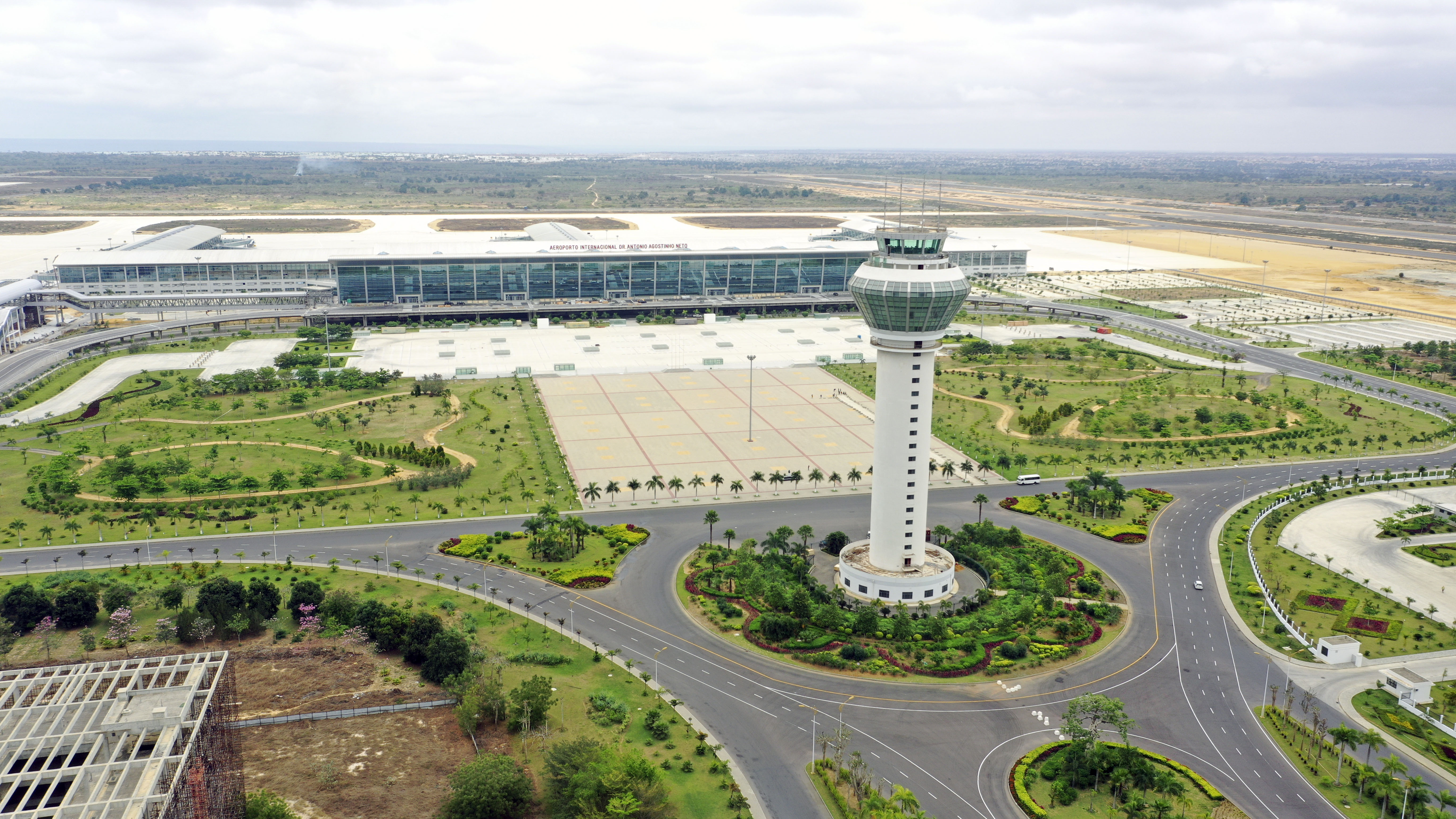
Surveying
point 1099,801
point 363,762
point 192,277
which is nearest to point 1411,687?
point 1099,801

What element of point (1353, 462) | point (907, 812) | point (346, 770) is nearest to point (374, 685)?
point (346, 770)

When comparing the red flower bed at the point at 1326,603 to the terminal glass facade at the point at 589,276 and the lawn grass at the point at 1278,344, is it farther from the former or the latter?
the terminal glass facade at the point at 589,276

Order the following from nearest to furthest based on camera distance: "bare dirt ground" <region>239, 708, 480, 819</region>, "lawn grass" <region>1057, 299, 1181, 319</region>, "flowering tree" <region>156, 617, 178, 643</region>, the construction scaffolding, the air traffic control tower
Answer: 1. the construction scaffolding
2. "bare dirt ground" <region>239, 708, 480, 819</region>
3. "flowering tree" <region>156, 617, 178, 643</region>
4. the air traffic control tower
5. "lawn grass" <region>1057, 299, 1181, 319</region>

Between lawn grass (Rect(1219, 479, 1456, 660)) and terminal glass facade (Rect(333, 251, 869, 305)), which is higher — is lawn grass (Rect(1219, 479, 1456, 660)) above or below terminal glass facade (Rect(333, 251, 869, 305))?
below

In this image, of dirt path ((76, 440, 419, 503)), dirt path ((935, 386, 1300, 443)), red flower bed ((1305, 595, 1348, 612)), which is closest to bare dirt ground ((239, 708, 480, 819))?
dirt path ((76, 440, 419, 503))

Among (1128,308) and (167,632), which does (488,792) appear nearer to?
(167,632)

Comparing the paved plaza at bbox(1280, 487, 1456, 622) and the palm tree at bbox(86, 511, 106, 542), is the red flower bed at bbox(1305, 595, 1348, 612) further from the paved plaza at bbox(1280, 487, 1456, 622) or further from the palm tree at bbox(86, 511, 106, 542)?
the palm tree at bbox(86, 511, 106, 542)
